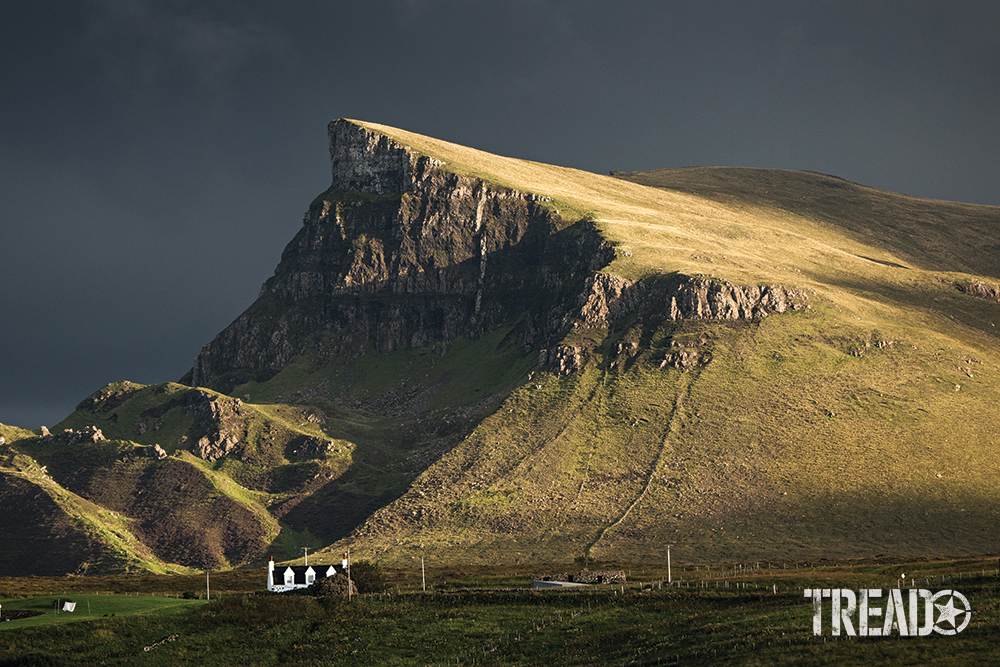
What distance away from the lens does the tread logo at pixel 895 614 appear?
71.8 metres

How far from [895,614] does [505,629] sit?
119 feet

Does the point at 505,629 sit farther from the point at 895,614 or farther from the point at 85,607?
the point at 85,607

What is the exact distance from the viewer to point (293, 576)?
14550 cm

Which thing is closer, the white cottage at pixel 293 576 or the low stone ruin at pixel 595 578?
the low stone ruin at pixel 595 578

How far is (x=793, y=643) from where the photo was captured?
237 feet

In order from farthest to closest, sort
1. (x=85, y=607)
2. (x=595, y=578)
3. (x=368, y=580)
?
1. (x=368, y=580)
2. (x=595, y=578)
3. (x=85, y=607)

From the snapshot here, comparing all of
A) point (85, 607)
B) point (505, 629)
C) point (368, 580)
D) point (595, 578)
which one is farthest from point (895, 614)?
point (85, 607)

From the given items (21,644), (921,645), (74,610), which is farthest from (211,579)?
(921,645)

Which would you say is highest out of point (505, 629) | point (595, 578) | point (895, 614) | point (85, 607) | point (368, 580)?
point (895, 614)

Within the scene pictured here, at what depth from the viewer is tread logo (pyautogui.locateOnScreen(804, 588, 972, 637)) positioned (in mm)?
71750

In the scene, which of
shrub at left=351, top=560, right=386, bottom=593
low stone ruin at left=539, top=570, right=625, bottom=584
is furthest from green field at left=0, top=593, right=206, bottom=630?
low stone ruin at left=539, top=570, right=625, bottom=584

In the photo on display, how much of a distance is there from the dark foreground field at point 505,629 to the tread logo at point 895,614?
126 centimetres

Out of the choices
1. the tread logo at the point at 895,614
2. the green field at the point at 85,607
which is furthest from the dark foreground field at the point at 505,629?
the tread logo at the point at 895,614

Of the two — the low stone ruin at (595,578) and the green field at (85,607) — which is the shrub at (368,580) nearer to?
the green field at (85,607)
